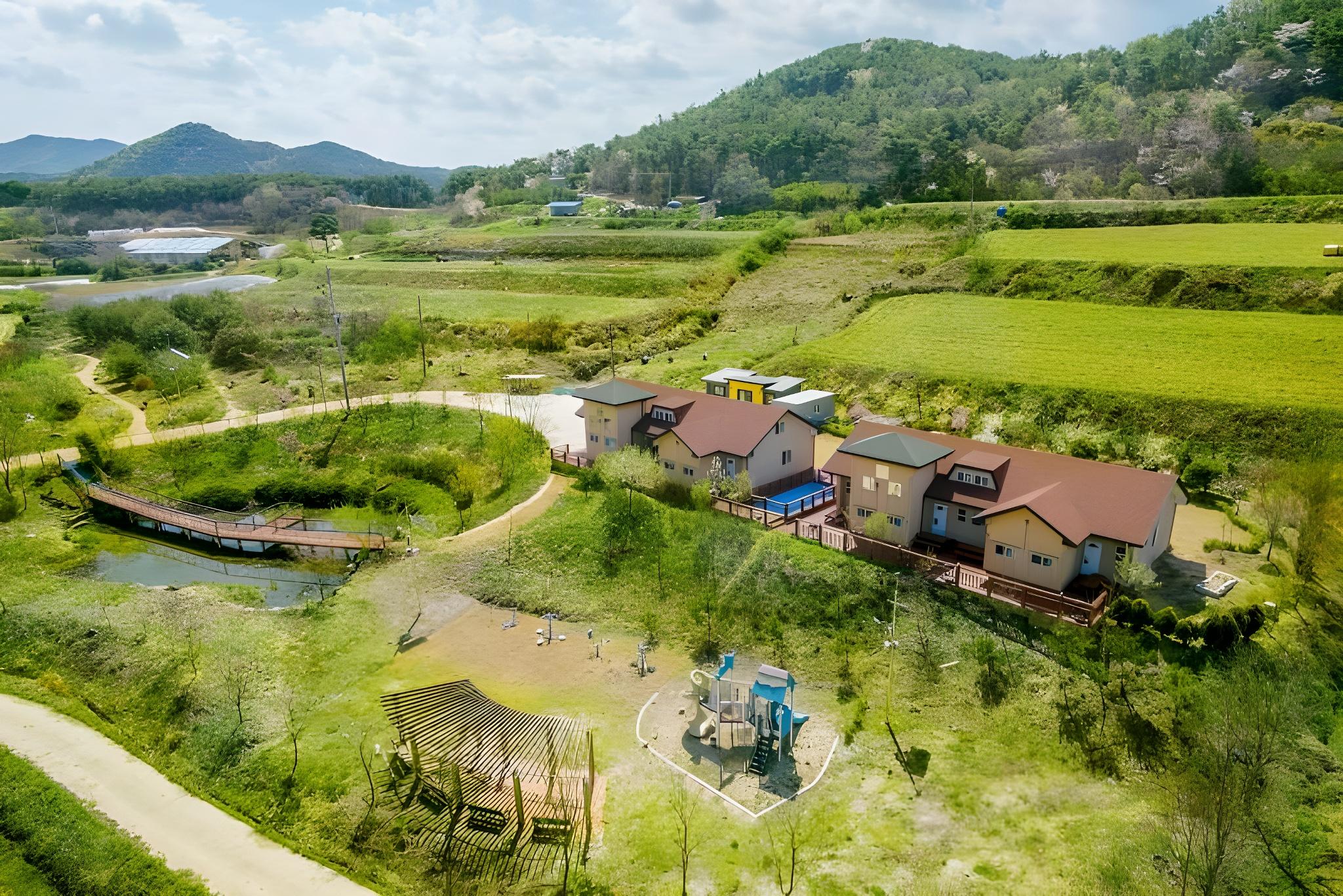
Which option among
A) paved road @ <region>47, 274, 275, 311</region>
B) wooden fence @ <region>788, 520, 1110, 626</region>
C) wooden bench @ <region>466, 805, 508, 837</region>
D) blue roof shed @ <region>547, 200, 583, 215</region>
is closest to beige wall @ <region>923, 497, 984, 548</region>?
wooden fence @ <region>788, 520, 1110, 626</region>

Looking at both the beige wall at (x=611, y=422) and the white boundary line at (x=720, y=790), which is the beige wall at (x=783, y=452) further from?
the white boundary line at (x=720, y=790)

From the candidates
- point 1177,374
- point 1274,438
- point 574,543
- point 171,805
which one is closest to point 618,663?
point 574,543

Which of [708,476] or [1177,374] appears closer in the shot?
[708,476]

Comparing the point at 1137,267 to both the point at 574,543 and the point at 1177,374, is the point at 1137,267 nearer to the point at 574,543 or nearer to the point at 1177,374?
the point at 1177,374

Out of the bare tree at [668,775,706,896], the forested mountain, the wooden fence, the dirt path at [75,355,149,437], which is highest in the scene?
the forested mountain

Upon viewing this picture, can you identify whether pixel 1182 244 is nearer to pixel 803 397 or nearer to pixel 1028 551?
pixel 803 397

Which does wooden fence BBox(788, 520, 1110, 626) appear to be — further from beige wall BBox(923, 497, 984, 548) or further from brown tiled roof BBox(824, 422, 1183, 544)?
beige wall BBox(923, 497, 984, 548)

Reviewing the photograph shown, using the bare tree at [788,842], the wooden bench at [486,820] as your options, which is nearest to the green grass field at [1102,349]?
the bare tree at [788,842]
